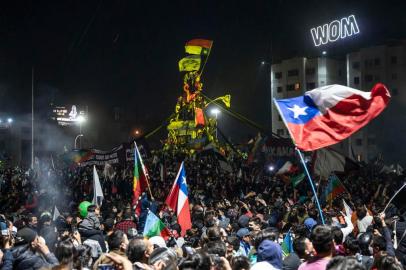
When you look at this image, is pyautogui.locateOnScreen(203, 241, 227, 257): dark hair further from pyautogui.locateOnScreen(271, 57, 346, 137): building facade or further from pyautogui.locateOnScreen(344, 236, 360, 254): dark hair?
pyautogui.locateOnScreen(271, 57, 346, 137): building facade

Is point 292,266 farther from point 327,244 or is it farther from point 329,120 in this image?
point 329,120

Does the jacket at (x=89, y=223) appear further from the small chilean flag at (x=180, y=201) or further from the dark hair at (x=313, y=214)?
the dark hair at (x=313, y=214)

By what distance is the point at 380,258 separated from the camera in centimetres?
458

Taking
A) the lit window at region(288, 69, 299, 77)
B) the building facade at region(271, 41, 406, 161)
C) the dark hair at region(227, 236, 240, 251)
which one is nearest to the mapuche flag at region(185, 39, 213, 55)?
the building facade at region(271, 41, 406, 161)

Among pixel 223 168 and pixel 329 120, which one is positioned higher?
pixel 329 120

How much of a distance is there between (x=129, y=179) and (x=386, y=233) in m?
17.9

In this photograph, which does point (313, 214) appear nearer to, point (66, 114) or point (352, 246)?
point (352, 246)

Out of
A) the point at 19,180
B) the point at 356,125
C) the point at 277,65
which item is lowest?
A: the point at 19,180

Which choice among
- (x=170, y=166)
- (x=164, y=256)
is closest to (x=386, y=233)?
(x=164, y=256)

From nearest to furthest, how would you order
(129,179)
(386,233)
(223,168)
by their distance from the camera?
1. (386,233)
2. (129,179)
3. (223,168)

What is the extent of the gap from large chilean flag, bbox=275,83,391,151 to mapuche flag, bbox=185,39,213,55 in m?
41.8

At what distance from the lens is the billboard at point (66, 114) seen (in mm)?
76250

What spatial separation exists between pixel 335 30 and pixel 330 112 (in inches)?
1903

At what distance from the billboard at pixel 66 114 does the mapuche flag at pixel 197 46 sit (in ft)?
96.8
